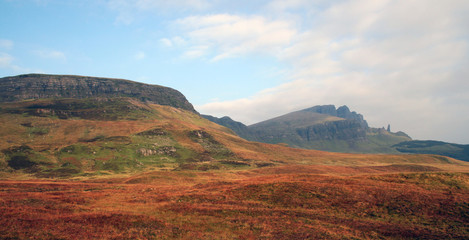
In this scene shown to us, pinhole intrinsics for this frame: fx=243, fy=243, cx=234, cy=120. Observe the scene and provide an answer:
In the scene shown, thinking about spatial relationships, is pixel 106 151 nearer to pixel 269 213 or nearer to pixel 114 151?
pixel 114 151

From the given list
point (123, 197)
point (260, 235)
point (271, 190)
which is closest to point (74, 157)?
point (123, 197)

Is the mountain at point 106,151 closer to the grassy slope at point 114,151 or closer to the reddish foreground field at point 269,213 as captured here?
the grassy slope at point 114,151

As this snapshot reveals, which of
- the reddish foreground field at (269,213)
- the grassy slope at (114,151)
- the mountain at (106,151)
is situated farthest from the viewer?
the grassy slope at (114,151)

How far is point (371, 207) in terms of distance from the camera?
35781mm

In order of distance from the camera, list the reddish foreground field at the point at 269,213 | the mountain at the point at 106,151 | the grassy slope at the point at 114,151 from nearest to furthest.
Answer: the reddish foreground field at the point at 269,213, the mountain at the point at 106,151, the grassy slope at the point at 114,151

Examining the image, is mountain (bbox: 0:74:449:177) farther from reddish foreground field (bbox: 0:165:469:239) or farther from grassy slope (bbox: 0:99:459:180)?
reddish foreground field (bbox: 0:165:469:239)

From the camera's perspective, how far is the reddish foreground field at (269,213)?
86.4 ft

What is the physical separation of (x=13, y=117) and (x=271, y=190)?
223389 mm

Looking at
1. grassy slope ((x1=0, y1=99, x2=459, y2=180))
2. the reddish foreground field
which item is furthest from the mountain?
the reddish foreground field

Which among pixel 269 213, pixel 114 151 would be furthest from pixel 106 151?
pixel 269 213

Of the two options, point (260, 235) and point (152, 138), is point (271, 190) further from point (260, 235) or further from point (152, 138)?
point (152, 138)

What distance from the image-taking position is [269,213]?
3447 cm

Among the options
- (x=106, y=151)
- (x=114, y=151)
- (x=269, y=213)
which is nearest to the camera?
(x=269, y=213)

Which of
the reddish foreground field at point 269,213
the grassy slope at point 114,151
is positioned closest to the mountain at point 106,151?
the grassy slope at point 114,151
